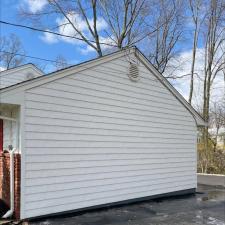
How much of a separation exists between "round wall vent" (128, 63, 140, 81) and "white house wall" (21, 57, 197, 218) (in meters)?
0.17

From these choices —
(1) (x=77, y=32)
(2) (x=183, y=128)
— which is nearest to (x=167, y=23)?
(1) (x=77, y=32)

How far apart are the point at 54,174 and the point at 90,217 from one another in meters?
1.34

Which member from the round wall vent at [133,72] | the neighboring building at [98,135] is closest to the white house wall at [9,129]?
the neighboring building at [98,135]

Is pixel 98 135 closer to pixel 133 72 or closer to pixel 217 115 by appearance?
pixel 133 72

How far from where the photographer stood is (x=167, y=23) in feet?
75.0

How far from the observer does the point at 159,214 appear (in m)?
8.49

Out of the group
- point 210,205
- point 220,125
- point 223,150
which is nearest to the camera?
point 210,205

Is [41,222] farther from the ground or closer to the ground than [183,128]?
closer to the ground

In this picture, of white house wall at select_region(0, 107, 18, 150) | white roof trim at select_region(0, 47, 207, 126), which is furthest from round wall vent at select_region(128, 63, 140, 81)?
white house wall at select_region(0, 107, 18, 150)

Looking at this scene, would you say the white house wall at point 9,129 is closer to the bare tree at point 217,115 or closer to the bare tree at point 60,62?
the bare tree at point 60,62

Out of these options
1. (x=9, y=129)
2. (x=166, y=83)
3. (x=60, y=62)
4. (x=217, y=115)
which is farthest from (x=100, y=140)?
(x=217, y=115)

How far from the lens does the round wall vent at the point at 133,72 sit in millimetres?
10186

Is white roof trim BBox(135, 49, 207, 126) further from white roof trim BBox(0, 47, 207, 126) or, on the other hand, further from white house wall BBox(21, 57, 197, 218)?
white house wall BBox(21, 57, 197, 218)

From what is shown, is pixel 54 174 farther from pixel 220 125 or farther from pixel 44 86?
pixel 220 125
